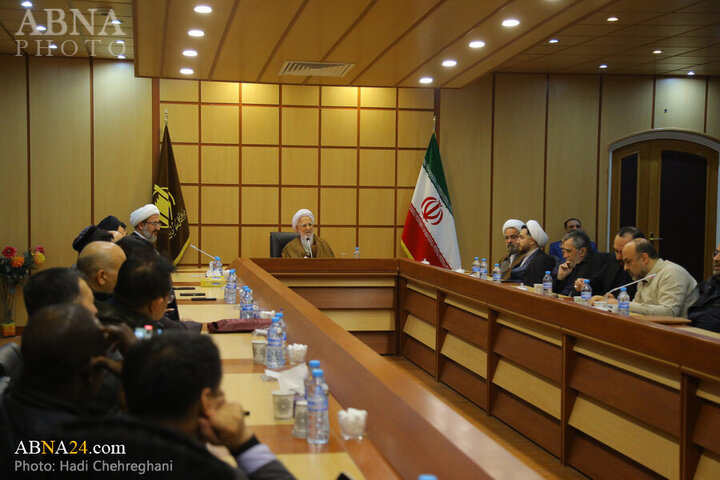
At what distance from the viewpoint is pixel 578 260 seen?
225 inches

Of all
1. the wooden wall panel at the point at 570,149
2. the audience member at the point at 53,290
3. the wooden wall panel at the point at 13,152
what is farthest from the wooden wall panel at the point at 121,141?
the audience member at the point at 53,290

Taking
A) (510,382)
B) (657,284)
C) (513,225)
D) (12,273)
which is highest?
(513,225)

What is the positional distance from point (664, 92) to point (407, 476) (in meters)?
8.72

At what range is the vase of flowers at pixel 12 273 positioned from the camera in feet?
25.9

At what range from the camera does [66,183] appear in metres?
8.31

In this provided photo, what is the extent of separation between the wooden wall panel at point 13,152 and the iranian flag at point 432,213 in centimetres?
450

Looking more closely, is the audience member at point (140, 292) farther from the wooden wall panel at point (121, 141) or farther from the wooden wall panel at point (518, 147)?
the wooden wall panel at point (518, 147)

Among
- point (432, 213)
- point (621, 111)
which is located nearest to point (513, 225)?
point (432, 213)

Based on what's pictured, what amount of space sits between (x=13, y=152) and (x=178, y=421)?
25.6 feet

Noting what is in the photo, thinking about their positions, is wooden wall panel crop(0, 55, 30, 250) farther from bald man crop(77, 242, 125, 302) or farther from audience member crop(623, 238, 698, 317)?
audience member crop(623, 238, 698, 317)

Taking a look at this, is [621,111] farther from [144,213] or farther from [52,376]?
[52,376]

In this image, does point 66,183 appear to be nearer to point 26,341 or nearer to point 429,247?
point 429,247

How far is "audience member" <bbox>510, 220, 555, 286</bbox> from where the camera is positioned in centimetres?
623

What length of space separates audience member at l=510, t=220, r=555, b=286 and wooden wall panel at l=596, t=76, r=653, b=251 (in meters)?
3.03
